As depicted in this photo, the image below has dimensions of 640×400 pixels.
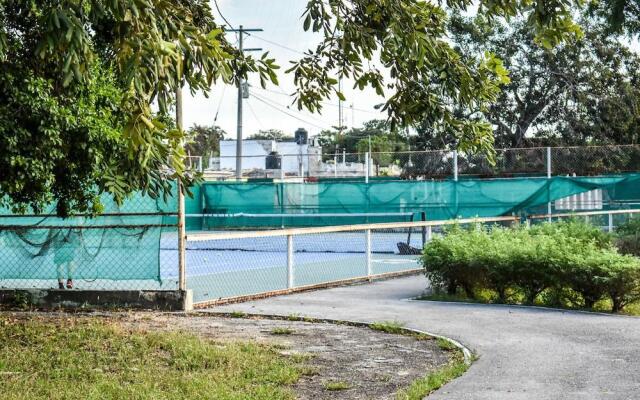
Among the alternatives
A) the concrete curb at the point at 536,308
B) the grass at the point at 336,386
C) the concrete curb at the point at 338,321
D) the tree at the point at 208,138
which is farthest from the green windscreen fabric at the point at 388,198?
the tree at the point at 208,138

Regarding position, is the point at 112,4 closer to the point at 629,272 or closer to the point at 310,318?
the point at 310,318

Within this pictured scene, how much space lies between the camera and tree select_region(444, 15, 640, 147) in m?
46.2

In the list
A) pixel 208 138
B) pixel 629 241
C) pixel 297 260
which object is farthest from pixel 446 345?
pixel 208 138

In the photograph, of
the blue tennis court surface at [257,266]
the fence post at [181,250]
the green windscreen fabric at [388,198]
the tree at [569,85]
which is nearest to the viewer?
the fence post at [181,250]

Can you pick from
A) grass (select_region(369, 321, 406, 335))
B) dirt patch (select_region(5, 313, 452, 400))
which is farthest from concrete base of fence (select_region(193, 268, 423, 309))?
grass (select_region(369, 321, 406, 335))

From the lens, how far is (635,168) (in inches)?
1304

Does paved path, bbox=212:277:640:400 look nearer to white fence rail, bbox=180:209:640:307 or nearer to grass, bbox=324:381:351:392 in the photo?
grass, bbox=324:381:351:392

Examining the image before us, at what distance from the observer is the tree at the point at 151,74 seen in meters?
5.70

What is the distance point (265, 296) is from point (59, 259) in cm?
317

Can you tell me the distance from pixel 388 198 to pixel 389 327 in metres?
21.5

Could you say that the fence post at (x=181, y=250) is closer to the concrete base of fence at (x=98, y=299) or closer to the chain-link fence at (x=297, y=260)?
the concrete base of fence at (x=98, y=299)

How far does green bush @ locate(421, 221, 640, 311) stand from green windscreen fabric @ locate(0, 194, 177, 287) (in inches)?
164

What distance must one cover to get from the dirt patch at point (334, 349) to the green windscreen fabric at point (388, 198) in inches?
684

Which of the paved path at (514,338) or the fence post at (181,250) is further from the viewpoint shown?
the fence post at (181,250)
